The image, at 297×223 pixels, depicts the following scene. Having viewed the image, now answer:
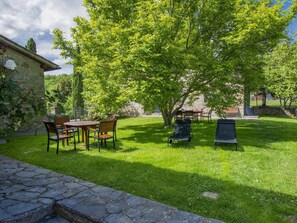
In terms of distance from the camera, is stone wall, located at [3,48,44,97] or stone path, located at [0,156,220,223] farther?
stone wall, located at [3,48,44,97]

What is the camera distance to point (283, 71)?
17000mm

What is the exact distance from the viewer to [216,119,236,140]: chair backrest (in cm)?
748

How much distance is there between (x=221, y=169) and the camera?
5023 millimetres

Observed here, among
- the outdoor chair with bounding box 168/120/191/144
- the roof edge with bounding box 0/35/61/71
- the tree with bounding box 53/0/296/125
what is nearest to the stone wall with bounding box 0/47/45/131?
the roof edge with bounding box 0/35/61/71

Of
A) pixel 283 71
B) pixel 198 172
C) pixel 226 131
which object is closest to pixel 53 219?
pixel 198 172

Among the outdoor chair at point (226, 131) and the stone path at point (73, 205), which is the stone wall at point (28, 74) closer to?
the stone path at point (73, 205)

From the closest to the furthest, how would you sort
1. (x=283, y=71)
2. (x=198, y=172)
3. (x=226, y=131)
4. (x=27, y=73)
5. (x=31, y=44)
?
1. (x=198, y=172)
2. (x=226, y=131)
3. (x=27, y=73)
4. (x=283, y=71)
5. (x=31, y=44)

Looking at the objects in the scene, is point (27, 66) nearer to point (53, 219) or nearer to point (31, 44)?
point (53, 219)

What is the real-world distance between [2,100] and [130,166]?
3059 millimetres

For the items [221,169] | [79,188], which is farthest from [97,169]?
[221,169]

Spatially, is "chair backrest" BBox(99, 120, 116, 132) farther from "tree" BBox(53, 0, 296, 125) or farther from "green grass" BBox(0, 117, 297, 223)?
"tree" BBox(53, 0, 296, 125)

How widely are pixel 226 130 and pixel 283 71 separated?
1265cm

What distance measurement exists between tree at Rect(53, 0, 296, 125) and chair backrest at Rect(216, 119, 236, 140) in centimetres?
124

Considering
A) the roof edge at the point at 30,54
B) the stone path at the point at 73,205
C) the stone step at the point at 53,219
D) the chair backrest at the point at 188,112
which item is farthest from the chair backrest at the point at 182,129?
the roof edge at the point at 30,54
